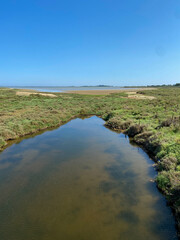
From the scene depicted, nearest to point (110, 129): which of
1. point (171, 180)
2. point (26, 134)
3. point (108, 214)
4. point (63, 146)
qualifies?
point (63, 146)

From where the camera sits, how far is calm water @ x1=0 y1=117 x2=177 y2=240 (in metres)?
5.70

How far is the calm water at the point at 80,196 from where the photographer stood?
5.70 meters

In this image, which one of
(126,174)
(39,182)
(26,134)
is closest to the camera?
(39,182)

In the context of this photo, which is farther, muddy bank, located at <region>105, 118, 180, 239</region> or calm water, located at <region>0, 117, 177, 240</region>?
muddy bank, located at <region>105, 118, 180, 239</region>

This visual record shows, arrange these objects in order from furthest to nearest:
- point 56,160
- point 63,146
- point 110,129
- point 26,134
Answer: point 110,129 → point 26,134 → point 63,146 → point 56,160

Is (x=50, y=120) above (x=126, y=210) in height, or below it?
above

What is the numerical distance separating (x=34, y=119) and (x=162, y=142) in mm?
16031

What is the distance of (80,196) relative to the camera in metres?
7.49

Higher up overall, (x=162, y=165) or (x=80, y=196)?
(x=162, y=165)

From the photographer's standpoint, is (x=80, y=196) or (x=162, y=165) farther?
(x=162, y=165)

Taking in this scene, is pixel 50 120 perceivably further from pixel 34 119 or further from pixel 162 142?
pixel 162 142

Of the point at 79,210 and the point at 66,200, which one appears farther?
the point at 66,200

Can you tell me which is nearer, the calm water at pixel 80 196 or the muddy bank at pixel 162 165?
the calm water at pixel 80 196

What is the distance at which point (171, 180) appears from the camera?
754cm
